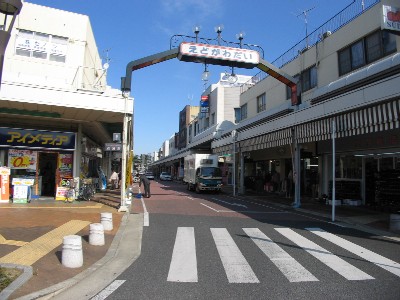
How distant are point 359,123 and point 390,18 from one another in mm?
3688

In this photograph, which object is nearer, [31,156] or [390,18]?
[390,18]

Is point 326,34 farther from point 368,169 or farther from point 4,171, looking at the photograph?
point 4,171

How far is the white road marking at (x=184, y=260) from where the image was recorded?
6623mm

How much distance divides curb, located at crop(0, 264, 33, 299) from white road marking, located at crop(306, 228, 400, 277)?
20.6 feet

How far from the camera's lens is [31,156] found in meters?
18.3

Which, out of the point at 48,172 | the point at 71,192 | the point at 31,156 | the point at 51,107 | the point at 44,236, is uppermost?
the point at 51,107

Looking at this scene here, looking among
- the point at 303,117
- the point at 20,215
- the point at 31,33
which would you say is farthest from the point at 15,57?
the point at 303,117

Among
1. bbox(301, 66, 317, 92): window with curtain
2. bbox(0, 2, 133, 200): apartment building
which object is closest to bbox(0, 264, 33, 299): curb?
bbox(0, 2, 133, 200): apartment building

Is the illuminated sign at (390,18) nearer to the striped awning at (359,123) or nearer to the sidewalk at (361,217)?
the striped awning at (359,123)

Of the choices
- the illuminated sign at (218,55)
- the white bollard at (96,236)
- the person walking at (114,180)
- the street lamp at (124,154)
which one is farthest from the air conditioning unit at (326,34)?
the white bollard at (96,236)

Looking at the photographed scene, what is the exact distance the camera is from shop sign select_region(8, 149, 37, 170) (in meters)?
17.9

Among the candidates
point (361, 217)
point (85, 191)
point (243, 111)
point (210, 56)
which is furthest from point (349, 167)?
point (243, 111)

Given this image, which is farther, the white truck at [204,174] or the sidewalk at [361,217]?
the white truck at [204,174]

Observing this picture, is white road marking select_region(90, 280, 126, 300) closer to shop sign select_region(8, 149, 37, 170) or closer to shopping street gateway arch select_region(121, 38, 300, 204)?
shop sign select_region(8, 149, 37, 170)
